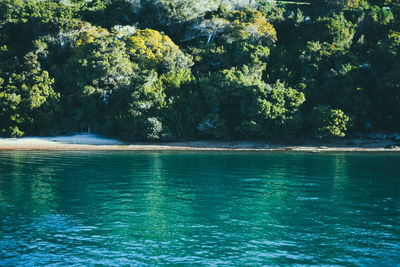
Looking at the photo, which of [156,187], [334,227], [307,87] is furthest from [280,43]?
[334,227]

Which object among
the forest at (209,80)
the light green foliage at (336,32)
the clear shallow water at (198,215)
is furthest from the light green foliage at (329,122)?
the clear shallow water at (198,215)

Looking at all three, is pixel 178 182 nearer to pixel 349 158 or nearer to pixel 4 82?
pixel 349 158

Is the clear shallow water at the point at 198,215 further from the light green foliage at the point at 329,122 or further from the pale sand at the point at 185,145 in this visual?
the pale sand at the point at 185,145

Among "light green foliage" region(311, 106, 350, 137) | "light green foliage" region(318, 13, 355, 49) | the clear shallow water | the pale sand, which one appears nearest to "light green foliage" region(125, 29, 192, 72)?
the pale sand

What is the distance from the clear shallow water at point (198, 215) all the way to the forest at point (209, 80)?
20.3 meters

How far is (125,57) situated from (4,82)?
788 inches

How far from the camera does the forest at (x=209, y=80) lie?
185 ft

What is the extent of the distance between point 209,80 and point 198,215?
135 ft

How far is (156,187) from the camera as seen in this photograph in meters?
27.2

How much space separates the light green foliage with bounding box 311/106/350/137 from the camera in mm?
53344

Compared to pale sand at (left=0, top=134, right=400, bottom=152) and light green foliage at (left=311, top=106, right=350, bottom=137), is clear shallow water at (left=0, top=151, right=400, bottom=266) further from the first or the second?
pale sand at (left=0, top=134, right=400, bottom=152)

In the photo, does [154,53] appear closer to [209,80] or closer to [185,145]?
[209,80]

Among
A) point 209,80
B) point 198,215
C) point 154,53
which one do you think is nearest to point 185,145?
point 209,80

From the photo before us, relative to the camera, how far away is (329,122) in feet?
175
